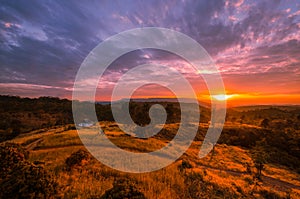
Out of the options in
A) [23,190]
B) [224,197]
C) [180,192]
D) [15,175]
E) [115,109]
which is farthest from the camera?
[115,109]

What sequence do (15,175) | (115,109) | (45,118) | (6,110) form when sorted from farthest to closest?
(6,110), (45,118), (115,109), (15,175)

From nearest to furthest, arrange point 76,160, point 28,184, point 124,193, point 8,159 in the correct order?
1. point 28,184
2. point 124,193
3. point 8,159
4. point 76,160

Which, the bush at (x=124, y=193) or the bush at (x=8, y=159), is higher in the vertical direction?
the bush at (x=8, y=159)

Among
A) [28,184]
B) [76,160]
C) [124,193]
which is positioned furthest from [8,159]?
[124,193]

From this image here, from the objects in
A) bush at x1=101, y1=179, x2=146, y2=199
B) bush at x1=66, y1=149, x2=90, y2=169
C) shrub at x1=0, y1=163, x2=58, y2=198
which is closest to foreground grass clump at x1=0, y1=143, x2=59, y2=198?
shrub at x1=0, y1=163, x2=58, y2=198

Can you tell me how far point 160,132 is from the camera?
4469 centimetres

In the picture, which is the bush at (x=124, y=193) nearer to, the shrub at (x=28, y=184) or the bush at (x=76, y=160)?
the shrub at (x=28, y=184)

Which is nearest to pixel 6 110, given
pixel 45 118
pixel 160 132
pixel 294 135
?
pixel 45 118

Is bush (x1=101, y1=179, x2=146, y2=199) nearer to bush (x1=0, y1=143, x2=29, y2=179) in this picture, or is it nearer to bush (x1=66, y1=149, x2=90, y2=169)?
bush (x1=0, y1=143, x2=29, y2=179)

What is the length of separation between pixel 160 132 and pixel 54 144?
27874 millimetres

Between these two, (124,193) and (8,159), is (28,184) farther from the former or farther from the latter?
(8,159)

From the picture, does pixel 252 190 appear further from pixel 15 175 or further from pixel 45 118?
pixel 45 118

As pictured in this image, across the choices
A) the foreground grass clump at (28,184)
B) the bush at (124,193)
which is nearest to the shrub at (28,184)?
the foreground grass clump at (28,184)

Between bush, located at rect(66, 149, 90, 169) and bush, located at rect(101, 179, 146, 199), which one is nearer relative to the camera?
bush, located at rect(101, 179, 146, 199)
